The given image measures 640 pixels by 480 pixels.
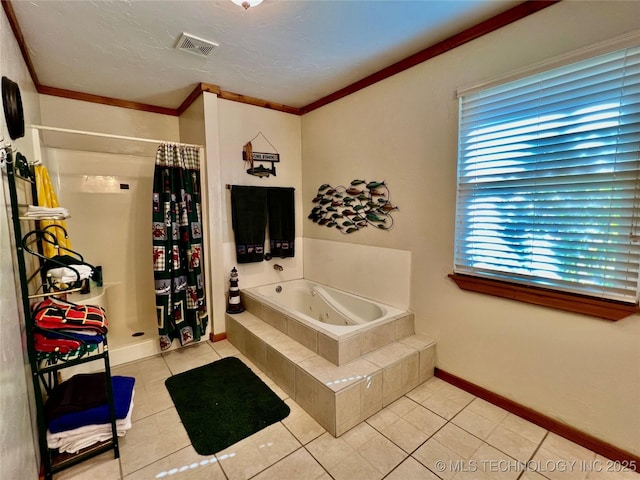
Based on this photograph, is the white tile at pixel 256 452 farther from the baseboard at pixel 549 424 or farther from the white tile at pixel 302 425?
the baseboard at pixel 549 424

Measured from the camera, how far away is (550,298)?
169cm

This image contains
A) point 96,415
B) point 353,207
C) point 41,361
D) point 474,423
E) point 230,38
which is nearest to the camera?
point 41,361

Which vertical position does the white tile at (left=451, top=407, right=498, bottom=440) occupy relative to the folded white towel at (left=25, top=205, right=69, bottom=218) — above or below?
below

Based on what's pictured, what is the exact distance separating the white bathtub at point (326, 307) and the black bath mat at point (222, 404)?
1.93 feet

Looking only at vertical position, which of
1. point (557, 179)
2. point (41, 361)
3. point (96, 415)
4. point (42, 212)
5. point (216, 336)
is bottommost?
point (216, 336)

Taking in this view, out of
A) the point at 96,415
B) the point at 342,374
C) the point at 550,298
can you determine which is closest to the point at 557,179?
the point at 550,298

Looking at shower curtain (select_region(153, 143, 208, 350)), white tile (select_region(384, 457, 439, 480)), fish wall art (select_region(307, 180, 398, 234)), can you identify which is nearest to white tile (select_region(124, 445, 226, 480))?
white tile (select_region(384, 457, 439, 480))

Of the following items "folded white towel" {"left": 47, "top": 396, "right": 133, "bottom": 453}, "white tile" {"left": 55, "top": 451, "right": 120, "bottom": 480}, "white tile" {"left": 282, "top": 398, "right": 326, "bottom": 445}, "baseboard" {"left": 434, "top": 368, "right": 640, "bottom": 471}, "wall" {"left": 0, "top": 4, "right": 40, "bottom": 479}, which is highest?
"wall" {"left": 0, "top": 4, "right": 40, "bottom": 479}

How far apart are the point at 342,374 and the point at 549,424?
1252mm

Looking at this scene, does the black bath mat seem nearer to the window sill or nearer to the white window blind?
the window sill

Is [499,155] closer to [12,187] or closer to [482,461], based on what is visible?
[482,461]

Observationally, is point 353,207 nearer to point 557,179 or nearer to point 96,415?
point 557,179

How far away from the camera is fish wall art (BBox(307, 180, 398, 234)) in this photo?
8.55 ft

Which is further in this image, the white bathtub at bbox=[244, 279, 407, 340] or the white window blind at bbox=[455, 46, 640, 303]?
the white bathtub at bbox=[244, 279, 407, 340]
